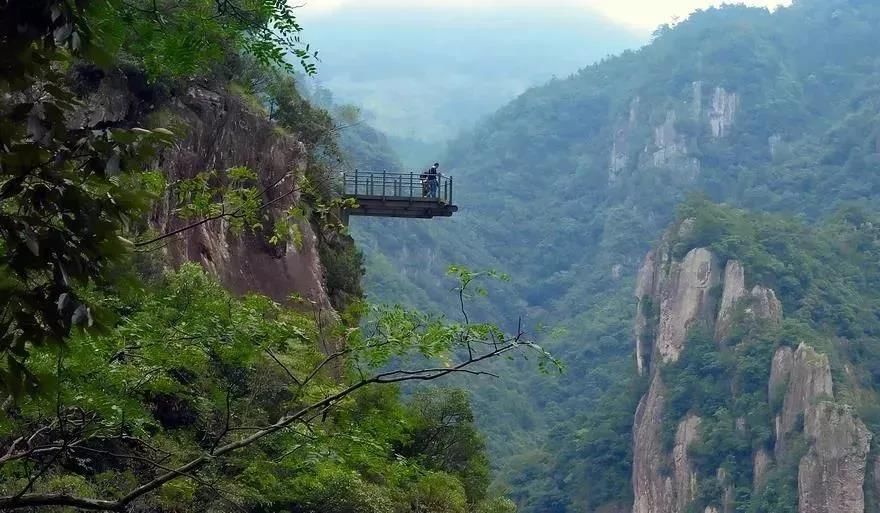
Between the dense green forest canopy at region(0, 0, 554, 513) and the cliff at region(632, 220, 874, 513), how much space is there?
4465 centimetres

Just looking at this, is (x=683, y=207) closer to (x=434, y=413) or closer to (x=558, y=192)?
(x=434, y=413)

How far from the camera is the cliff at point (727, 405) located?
177 feet

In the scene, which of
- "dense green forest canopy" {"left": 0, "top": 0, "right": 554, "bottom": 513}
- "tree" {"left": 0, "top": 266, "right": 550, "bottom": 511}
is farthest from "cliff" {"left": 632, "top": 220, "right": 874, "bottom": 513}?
"tree" {"left": 0, "top": 266, "right": 550, "bottom": 511}

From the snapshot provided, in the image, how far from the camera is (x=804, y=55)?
5896 inches

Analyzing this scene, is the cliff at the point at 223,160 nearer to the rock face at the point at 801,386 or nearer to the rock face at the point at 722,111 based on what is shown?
the rock face at the point at 801,386

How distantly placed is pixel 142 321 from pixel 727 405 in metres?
61.4

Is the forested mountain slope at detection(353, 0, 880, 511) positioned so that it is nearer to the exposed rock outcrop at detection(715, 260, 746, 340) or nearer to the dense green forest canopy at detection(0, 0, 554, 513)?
the exposed rock outcrop at detection(715, 260, 746, 340)

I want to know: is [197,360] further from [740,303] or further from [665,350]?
[665,350]

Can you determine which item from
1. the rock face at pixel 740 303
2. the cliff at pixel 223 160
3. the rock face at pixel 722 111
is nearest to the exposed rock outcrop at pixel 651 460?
the rock face at pixel 740 303

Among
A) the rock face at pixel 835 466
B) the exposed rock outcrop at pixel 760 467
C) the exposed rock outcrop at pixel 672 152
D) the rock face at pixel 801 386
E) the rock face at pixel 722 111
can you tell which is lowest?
the exposed rock outcrop at pixel 760 467

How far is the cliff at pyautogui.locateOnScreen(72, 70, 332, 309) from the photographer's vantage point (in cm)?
1733

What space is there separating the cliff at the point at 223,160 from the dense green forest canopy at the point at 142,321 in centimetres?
402

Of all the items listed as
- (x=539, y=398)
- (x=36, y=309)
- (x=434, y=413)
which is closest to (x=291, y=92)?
(x=434, y=413)

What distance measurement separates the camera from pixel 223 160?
19719 mm
